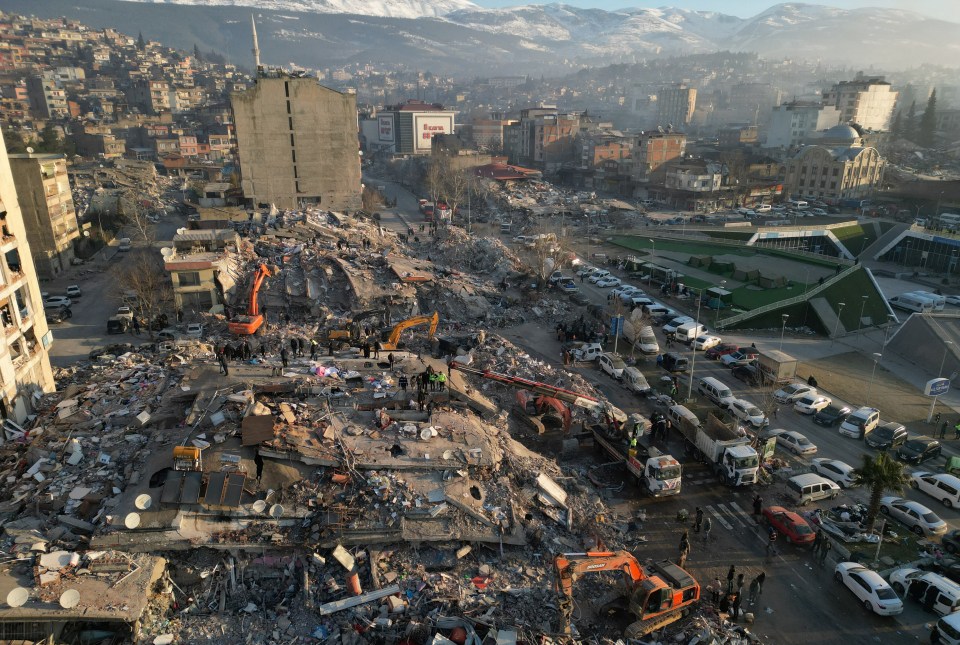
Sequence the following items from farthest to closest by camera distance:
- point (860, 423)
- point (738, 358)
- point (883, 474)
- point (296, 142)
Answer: point (296, 142) → point (738, 358) → point (860, 423) → point (883, 474)

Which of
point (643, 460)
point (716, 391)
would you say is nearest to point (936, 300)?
point (716, 391)

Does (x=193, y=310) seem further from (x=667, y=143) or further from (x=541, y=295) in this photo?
(x=667, y=143)

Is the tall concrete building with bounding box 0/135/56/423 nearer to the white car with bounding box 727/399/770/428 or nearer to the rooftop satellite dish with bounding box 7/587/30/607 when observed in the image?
the rooftop satellite dish with bounding box 7/587/30/607

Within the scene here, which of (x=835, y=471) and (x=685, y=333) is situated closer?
(x=835, y=471)

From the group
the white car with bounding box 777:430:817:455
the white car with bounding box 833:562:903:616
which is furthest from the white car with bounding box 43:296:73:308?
the white car with bounding box 833:562:903:616

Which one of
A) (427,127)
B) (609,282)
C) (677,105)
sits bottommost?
(609,282)

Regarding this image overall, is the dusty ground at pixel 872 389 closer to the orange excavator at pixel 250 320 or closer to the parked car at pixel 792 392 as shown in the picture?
the parked car at pixel 792 392

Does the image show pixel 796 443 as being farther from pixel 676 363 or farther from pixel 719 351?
pixel 719 351
